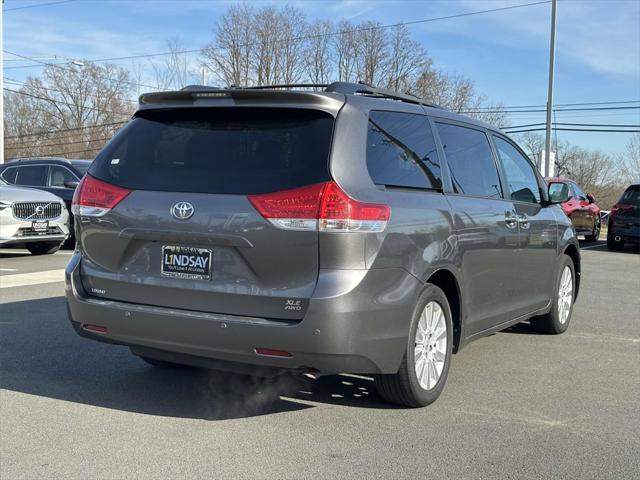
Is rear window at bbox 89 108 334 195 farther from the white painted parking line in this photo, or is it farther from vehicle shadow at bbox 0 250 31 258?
vehicle shadow at bbox 0 250 31 258

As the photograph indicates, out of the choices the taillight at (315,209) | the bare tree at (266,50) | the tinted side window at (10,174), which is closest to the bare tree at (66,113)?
the bare tree at (266,50)

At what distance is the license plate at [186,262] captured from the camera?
3.89 metres

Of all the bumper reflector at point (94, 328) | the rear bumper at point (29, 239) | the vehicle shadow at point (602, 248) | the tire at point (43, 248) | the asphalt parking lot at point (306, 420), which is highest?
the bumper reflector at point (94, 328)

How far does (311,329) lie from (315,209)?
640 millimetres

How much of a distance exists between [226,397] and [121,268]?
1128 millimetres

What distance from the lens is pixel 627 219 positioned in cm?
1667

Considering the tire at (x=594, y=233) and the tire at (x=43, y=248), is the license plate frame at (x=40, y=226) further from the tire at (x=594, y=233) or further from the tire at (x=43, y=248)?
the tire at (x=594, y=233)

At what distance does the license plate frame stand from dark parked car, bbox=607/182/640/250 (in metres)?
13.0

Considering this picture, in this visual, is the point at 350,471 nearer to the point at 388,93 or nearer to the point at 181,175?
the point at 181,175

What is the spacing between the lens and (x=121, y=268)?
4156 millimetres

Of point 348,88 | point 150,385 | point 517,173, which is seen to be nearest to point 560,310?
point 517,173

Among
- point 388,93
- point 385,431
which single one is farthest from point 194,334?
point 388,93

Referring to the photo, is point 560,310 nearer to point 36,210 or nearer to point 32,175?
point 36,210

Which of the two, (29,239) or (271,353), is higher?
(271,353)
